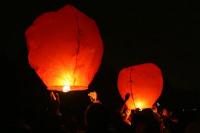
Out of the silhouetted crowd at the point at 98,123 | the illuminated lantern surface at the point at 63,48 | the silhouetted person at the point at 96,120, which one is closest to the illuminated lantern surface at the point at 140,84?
the silhouetted crowd at the point at 98,123

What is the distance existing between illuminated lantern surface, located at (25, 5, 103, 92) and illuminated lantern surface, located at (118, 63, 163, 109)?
3556 mm

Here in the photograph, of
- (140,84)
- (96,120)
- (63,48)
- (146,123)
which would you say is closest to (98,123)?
(96,120)

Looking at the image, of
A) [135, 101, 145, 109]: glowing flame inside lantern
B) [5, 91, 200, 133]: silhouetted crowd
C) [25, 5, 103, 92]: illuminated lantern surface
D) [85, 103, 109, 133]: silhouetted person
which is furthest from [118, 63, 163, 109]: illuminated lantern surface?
[85, 103, 109, 133]: silhouetted person

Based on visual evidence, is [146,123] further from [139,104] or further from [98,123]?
[139,104]

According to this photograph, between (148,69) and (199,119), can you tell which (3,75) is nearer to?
(148,69)

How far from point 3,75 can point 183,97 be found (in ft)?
136

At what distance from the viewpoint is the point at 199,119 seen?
4.96 meters

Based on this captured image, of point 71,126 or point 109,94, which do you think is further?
point 109,94

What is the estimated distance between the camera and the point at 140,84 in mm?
10609

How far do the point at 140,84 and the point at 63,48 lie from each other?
166 inches

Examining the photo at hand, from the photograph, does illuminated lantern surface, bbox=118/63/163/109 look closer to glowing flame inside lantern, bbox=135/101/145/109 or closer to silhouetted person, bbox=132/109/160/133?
glowing flame inside lantern, bbox=135/101/145/109

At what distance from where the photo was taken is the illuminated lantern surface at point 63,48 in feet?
22.1

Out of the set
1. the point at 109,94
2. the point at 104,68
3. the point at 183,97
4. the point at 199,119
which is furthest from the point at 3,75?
the point at 183,97

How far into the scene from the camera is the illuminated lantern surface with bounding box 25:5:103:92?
673 cm
